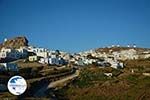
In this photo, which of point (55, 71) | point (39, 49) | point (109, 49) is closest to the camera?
point (55, 71)

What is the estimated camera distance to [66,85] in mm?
44219

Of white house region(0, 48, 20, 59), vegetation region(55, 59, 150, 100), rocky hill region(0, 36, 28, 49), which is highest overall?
rocky hill region(0, 36, 28, 49)

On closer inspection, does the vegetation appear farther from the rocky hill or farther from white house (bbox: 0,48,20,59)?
the rocky hill

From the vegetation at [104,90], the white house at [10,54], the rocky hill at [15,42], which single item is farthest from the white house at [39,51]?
the vegetation at [104,90]

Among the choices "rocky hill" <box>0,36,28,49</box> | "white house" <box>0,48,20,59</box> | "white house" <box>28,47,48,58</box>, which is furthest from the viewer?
"rocky hill" <box>0,36,28,49</box>

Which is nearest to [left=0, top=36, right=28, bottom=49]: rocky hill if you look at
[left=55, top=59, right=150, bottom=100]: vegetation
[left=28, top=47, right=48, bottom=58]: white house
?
[left=28, top=47, right=48, bottom=58]: white house

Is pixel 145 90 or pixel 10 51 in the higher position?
pixel 10 51

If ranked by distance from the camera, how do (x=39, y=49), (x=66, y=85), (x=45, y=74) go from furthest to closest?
(x=39, y=49) → (x=45, y=74) → (x=66, y=85)

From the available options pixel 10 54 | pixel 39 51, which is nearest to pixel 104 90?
pixel 10 54

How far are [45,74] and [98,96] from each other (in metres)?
15.2

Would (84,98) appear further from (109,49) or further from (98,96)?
(109,49)

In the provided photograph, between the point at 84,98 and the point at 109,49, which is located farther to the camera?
the point at 109,49

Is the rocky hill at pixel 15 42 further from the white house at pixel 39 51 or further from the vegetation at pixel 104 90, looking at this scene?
the vegetation at pixel 104 90

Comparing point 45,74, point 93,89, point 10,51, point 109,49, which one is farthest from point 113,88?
point 109,49
